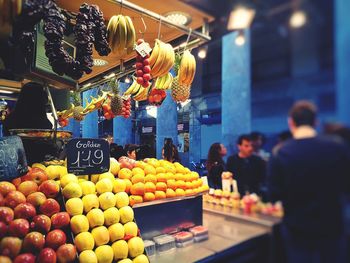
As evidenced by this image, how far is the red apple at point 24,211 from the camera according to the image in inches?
62.0

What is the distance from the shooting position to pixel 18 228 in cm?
149

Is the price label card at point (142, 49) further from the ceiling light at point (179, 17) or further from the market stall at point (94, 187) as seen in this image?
the ceiling light at point (179, 17)

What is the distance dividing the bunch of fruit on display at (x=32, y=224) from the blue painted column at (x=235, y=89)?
4.45 feet

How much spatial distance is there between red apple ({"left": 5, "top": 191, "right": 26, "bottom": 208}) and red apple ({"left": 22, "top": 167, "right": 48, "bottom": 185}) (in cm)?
20

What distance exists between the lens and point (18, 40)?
166cm

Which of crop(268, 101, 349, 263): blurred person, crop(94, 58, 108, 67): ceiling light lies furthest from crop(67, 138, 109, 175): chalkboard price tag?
crop(94, 58, 108, 67): ceiling light

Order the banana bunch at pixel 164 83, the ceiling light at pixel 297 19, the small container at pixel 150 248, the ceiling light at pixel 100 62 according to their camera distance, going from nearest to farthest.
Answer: the ceiling light at pixel 297 19 → the small container at pixel 150 248 → the banana bunch at pixel 164 83 → the ceiling light at pixel 100 62

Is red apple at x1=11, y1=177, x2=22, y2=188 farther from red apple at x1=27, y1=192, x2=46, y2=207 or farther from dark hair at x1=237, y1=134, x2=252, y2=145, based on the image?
dark hair at x1=237, y1=134, x2=252, y2=145

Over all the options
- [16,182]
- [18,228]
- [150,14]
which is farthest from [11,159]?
[150,14]

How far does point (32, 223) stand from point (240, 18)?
5.53ft

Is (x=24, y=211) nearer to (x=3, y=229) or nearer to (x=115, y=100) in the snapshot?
(x=3, y=229)

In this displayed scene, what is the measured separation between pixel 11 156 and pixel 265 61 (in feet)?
5.96

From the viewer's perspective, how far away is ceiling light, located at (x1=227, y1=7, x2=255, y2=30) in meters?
0.73

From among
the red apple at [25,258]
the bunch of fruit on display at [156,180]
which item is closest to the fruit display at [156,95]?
the bunch of fruit on display at [156,180]
